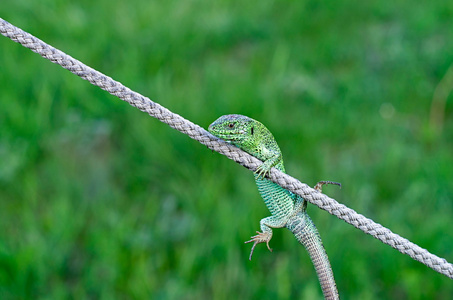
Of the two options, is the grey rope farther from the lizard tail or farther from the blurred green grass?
the blurred green grass

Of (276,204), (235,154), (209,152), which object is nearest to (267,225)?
(276,204)

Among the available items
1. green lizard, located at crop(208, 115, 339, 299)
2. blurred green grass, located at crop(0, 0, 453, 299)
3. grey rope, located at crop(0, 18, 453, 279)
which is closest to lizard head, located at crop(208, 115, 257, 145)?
green lizard, located at crop(208, 115, 339, 299)

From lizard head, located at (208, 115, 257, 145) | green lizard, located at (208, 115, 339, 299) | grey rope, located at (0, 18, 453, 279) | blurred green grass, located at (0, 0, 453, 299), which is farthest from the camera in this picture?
blurred green grass, located at (0, 0, 453, 299)

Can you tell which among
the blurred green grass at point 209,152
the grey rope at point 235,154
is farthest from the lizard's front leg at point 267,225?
the blurred green grass at point 209,152

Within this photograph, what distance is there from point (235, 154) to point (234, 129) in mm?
214

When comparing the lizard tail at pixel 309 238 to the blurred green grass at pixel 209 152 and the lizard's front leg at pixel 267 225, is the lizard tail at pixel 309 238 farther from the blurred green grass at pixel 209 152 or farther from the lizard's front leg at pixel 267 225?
the blurred green grass at pixel 209 152

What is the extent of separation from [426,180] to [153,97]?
7.28ft

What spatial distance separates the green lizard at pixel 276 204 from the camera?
125 cm

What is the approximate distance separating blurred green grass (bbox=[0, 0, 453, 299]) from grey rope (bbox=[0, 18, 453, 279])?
5.65 feet

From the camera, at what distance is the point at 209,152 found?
372cm

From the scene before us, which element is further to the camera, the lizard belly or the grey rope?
the lizard belly

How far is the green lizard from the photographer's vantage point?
1.25m

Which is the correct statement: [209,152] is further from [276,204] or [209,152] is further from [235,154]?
[235,154]

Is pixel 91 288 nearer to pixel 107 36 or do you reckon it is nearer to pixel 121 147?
pixel 121 147
